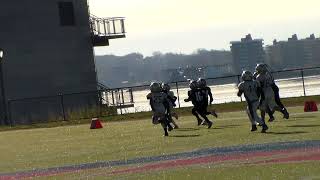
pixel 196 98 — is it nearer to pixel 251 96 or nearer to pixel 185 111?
pixel 251 96

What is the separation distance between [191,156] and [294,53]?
12083 centimetres

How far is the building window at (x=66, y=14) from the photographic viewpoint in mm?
46250

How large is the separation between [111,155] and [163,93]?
4.43 metres

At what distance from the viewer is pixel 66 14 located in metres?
46.7

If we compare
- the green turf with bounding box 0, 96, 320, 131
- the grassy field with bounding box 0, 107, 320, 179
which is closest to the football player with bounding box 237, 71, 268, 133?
the grassy field with bounding box 0, 107, 320, 179

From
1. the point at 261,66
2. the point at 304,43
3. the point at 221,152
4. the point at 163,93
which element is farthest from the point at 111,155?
the point at 304,43

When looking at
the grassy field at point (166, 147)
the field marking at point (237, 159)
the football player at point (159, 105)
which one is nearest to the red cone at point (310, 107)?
the grassy field at point (166, 147)

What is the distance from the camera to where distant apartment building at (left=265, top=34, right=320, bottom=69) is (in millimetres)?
126812

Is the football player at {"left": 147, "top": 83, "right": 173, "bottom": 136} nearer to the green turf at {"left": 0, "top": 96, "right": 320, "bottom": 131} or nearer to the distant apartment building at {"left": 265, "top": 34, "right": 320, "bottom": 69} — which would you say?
the green turf at {"left": 0, "top": 96, "right": 320, "bottom": 131}

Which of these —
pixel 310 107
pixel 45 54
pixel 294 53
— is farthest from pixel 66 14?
pixel 294 53

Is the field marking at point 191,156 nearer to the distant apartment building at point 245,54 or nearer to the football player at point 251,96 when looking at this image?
the football player at point 251,96

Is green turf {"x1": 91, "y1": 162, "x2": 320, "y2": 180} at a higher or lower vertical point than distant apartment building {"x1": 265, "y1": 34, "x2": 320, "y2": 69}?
lower

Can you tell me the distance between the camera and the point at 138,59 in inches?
7579

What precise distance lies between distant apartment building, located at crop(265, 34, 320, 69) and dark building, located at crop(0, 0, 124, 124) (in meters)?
81.2
